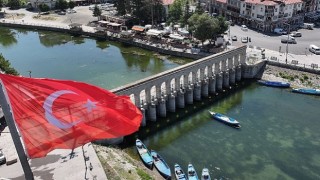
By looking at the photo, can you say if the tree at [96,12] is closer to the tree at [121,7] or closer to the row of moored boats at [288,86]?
the tree at [121,7]

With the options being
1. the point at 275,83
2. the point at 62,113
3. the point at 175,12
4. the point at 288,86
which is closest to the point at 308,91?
the point at 288,86

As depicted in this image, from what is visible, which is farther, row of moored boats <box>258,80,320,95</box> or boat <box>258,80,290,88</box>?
boat <box>258,80,290,88</box>

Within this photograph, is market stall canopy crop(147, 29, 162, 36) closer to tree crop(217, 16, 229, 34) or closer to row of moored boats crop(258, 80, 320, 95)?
tree crop(217, 16, 229, 34)

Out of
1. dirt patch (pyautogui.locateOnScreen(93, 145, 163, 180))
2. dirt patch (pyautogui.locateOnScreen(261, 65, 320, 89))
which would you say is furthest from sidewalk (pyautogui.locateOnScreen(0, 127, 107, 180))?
dirt patch (pyautogui.locateOnScreen(261, 65, 320, 89))

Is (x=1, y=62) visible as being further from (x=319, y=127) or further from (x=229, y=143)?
(x=319, y=127)

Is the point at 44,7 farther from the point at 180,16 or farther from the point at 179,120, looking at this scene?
the point at 179,120

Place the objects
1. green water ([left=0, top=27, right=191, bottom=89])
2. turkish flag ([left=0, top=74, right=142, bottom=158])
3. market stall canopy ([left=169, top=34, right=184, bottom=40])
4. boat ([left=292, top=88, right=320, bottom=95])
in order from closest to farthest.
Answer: turkish flag ([left=0, top=74, right=142, bottom=158]) → boat ([left=292, top=88, right=320, bottom=95]) → green water ([left=0, top=27, right=191, bottom=89]) → market stall canopy ([left=169, top=34, right=184, bottom=40])

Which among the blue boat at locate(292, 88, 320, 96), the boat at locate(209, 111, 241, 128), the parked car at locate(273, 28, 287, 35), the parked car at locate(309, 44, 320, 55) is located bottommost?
the boat at locate(209, 111, 241, 128)

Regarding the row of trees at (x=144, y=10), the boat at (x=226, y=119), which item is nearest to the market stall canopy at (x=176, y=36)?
the row of trees at (x=144, y=10)
